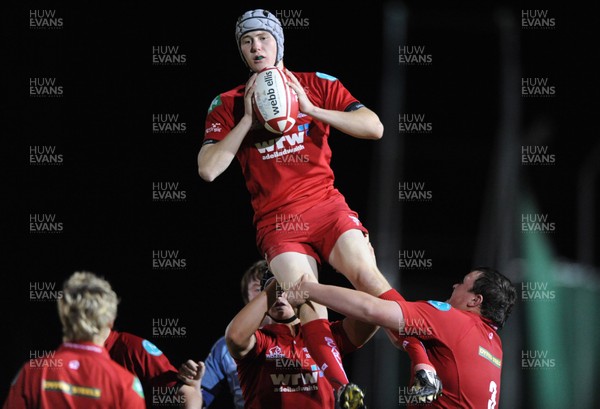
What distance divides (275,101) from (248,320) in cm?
113

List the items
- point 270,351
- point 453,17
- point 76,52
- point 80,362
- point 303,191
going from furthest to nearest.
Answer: point 453,17 < point 76,52 < point 270,351 < point 303,191 < point 80,362

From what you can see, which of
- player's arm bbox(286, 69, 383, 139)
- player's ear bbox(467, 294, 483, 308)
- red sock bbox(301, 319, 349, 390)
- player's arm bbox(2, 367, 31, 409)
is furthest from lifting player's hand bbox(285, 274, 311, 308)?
player's arm bbox(2, 367, 31, 409)

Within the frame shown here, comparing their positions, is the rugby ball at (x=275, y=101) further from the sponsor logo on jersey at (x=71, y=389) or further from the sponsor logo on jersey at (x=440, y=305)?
Result: the sponsor logo on jersey at (x=71, y=389)

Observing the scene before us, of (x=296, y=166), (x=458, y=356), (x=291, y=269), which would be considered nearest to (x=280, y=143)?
(x=296, y=166)

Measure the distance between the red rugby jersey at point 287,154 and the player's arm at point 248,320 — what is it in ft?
1.32

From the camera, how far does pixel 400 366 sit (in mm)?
7586

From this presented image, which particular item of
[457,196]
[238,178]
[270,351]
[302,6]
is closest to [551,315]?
[457,196]

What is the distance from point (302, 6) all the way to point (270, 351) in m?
4.14

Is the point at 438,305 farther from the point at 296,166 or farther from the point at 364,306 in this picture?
the point at 296,166

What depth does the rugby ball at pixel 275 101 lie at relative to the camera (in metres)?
4.10

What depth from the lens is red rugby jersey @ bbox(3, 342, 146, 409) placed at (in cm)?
335

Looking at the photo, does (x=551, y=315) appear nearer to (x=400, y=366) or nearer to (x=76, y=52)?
(x=400, y=366)

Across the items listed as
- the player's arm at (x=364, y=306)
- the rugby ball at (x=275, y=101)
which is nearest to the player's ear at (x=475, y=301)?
the player's arm at (x=364, y=306)

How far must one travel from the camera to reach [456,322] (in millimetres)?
4223
